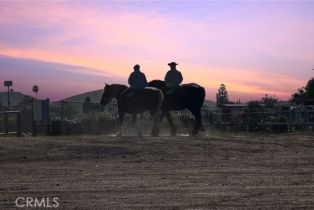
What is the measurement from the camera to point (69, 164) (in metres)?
14.1

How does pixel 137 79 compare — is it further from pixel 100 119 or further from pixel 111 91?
pixel 100 119

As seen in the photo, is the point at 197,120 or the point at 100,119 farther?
the point at 100,119

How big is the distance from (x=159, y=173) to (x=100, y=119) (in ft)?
55.1

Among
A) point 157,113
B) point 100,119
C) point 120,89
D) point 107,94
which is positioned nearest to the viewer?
point 157,113

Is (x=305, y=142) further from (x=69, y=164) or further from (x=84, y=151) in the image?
(x=69, y=164)

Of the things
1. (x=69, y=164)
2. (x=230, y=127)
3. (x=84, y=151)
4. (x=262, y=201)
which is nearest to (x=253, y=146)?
(x=84, y=151)

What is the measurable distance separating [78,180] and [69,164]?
9.55ft

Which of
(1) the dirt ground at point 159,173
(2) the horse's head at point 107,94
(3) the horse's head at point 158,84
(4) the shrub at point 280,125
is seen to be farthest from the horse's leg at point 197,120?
(4) the shrub at point 280,125

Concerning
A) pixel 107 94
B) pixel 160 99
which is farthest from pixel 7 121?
pixel 160 99

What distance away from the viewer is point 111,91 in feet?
78.2

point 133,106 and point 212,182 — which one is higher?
point 133,106

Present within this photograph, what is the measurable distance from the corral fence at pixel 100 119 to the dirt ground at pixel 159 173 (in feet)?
29.5

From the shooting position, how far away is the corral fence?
1104 inches

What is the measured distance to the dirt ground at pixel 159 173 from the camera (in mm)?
9164
